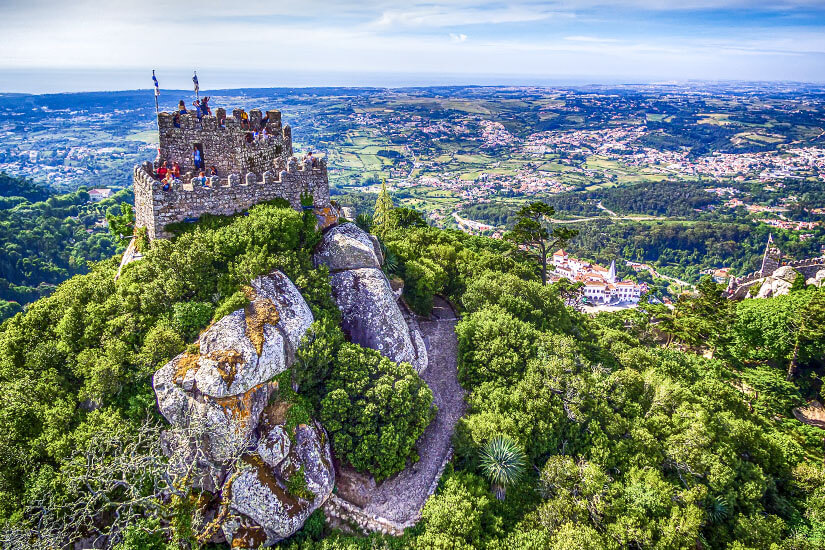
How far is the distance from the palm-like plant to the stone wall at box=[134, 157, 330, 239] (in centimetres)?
1586

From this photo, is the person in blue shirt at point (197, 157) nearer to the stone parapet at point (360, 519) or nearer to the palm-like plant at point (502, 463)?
the stone parapet at point (360, 519)

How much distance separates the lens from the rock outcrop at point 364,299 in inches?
885

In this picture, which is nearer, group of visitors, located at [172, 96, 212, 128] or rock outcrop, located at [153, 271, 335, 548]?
rock outcrop, located at [153, 271, 335, 548]

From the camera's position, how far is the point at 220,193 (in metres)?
22.1

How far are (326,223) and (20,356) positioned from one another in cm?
1478

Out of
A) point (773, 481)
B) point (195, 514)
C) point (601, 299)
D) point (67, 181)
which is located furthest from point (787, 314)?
point (67, 181)

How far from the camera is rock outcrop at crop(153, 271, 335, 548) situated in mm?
15883

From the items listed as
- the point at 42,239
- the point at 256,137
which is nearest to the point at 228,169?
the point at 256,137

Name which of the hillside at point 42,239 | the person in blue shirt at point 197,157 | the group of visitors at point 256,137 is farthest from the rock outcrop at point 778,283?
the hillside at point 42,239

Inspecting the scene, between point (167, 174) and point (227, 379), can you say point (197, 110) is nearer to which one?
point (167, 174)

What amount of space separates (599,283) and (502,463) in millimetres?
90076

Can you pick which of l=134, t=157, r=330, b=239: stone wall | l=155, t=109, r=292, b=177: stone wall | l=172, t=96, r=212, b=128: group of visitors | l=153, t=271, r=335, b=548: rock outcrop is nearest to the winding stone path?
l=153, t=271, r=335, b=548: rock outcrop

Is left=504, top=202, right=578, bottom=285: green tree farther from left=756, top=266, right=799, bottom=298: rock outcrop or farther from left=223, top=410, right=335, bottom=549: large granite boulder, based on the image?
left=223, top=410, right=335, bottom=549: large granite boulder

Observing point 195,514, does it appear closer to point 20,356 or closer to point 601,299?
point 20,356
